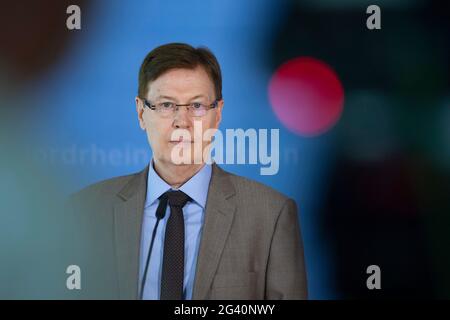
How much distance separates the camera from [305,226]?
3064mm

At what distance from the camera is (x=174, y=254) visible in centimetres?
294

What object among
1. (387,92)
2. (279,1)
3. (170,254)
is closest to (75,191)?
(170,254)

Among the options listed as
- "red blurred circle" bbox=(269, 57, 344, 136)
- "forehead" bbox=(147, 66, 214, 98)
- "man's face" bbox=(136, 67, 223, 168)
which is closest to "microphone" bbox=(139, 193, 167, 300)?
"man's face" bbox=(136, 67, 223, 168)

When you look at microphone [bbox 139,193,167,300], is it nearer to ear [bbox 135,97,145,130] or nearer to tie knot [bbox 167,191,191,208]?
tie knot [bbox 167,191,191,208]

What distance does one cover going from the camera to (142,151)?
10.1ft

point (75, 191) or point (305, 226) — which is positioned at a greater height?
point (75, 191)

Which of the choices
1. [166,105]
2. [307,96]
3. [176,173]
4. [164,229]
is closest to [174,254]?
[164,229]

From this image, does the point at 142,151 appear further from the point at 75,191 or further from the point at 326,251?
the point at 326,251

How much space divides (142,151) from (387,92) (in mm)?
1342

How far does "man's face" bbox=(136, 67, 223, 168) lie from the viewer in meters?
2.94

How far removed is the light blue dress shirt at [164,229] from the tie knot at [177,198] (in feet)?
0.06

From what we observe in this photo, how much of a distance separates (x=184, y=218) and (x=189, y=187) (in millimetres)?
162

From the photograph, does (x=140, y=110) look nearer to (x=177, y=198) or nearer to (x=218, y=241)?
(x=177, y=198)
